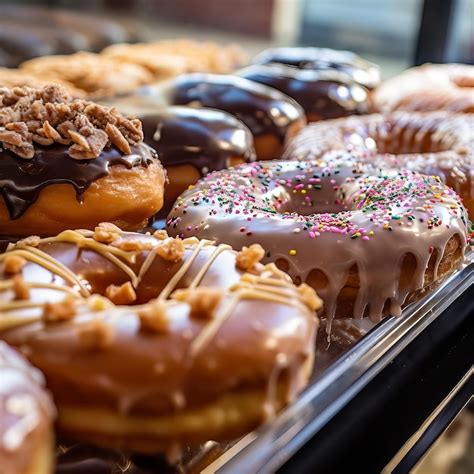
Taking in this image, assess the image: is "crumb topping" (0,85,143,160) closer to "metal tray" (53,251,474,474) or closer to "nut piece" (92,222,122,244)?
"nut piece" (92,222,122,244)

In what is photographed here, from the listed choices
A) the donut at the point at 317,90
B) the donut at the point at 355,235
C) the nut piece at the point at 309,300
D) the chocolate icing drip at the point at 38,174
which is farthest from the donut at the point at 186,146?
the donut at the point at 317,90

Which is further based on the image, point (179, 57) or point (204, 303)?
point (179, 57)

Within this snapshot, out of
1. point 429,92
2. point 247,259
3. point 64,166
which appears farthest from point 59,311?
point 429,92

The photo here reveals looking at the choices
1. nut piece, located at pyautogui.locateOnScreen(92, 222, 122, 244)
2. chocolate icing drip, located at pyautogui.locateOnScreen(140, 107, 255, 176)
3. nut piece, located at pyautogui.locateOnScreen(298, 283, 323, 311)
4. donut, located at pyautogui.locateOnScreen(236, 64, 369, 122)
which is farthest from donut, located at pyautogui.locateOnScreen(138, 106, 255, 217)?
donut, located at pyautogui.locateOnScreen(236, 64, 369, 122)

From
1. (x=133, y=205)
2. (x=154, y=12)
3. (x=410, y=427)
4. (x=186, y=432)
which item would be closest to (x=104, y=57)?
(x=154, y=12)

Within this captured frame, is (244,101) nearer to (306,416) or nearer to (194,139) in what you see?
(194,139)

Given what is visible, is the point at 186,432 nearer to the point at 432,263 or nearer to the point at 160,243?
the point at 160,243
